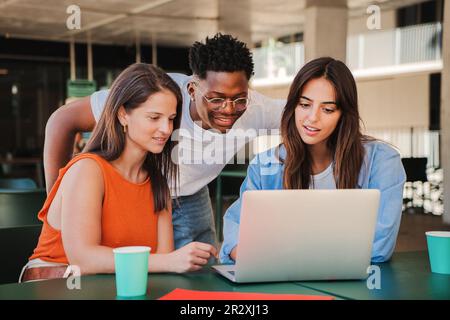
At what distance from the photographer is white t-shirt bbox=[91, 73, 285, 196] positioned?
246cm

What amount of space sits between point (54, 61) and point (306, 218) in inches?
408

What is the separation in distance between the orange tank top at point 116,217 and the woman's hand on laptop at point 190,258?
1.09ft

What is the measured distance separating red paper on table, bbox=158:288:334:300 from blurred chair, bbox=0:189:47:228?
153 cm

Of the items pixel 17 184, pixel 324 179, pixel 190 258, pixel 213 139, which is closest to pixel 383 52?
pixel 17 184

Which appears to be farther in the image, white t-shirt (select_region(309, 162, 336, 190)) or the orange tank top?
white t-shirt (select_region(309, 162, 336, 190))

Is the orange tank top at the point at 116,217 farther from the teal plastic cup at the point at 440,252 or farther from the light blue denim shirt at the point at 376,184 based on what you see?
the teal plastic cup at the point at 440,252

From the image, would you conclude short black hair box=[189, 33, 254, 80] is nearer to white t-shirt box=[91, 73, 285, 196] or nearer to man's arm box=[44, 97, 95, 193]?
white t-shirt box=[91, 73, 285, 196]

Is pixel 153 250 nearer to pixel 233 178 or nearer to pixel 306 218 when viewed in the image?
pixel 306 218

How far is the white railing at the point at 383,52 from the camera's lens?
9.66m

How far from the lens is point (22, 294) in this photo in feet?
3.99

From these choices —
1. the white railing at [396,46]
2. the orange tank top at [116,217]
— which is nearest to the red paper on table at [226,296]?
the orange tank top at [116,217]

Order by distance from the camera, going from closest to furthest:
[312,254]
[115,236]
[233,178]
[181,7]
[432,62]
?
[312,254]
[115,236]
[233,178]
[181,7]
[432,62]

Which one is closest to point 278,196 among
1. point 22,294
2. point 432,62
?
point 22,294

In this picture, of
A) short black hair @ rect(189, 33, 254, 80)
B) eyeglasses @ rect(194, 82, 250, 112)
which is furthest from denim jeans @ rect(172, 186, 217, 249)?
short black hair @ rect(189, 33, 254, 80)
